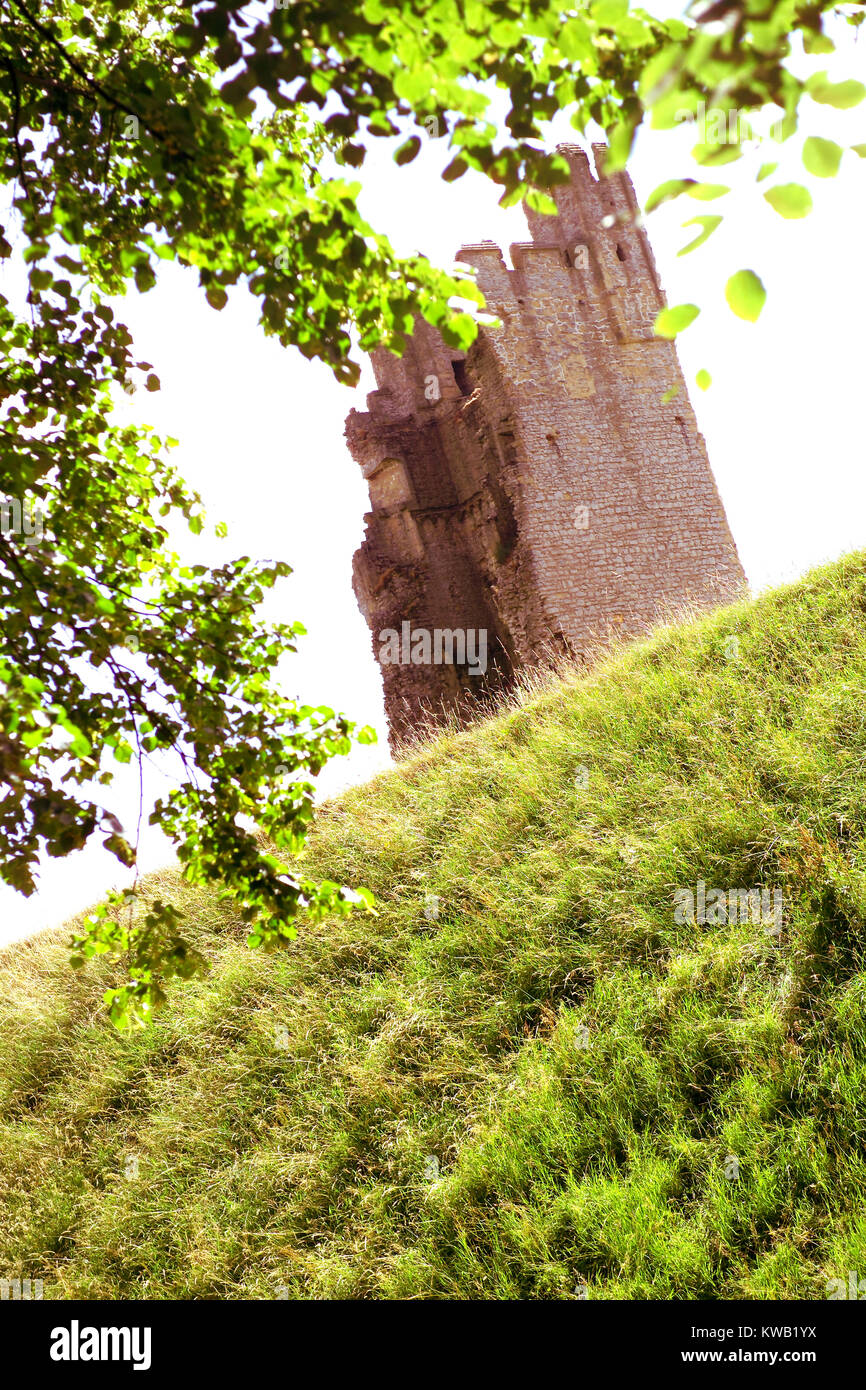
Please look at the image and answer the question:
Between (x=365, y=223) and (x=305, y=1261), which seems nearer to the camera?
(x=365, y=223)

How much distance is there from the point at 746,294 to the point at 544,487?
670 inches

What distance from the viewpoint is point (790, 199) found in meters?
2.64

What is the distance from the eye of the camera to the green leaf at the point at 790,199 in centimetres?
262

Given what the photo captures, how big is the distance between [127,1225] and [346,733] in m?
5.03

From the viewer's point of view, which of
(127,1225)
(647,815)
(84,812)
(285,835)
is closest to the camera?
(84,812)

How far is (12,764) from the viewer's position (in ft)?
14.5

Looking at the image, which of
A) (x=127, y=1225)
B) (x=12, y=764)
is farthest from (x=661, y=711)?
(x=12, y=764)

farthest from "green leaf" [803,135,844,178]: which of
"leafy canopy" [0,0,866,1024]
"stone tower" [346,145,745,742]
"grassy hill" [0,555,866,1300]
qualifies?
"stone tower" [346,145,745,742]

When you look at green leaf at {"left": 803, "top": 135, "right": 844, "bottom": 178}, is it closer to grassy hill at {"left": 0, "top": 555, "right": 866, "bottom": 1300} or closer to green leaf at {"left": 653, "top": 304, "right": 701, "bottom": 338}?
green leaf at {"left": 653, "top": 304, "right": 701, "bottom": 338}

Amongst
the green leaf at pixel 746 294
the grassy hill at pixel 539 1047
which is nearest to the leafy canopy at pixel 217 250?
the green leaf at pixel 746 294

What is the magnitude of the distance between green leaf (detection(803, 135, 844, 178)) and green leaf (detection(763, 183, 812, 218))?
0.10m

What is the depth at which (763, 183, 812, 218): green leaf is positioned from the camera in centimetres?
262

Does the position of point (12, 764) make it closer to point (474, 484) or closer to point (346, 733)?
point (346, 733)

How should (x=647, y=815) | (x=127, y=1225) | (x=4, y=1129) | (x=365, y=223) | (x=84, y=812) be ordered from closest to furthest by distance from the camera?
1. (x=365, y=223)
2. (x=84, y=812)
3. (x=127, y=1225)
4. (x=647, y=815)
5. (x=4, y=1129)
